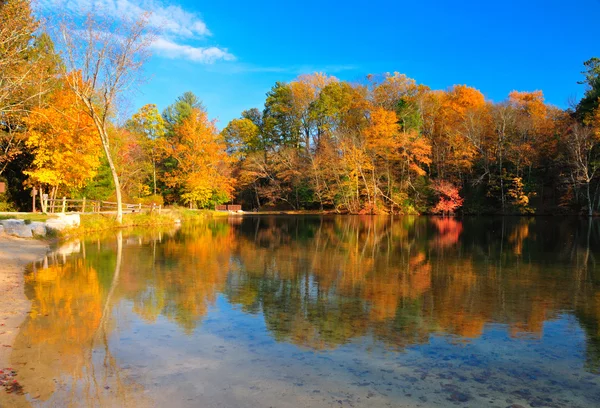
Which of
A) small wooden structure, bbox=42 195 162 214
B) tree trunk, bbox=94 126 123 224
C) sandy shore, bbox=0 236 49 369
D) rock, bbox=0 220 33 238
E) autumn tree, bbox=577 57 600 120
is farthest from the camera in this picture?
autumn tree, bbox=577 57 600 120

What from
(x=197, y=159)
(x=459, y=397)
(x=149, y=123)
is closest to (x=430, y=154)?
(x=197, y=159)

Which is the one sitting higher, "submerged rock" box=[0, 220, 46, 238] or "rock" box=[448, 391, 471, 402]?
"submerged rock" box=[0, 220, 46, 238]

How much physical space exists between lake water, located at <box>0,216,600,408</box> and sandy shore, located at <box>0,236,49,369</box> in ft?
0.54

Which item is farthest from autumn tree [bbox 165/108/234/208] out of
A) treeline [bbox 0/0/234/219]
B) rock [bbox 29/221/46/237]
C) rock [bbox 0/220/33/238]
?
rock [bbox 0/220/33/238]

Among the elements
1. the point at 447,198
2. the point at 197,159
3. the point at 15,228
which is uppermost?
the point at 197,159

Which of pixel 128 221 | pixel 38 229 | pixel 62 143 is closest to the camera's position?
pixel 38 229

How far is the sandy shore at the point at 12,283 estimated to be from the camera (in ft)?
19.3

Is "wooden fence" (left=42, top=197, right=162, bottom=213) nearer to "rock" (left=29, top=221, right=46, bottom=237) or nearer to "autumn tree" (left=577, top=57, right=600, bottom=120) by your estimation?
"rock" (left=29, top=221, right=46, bottom=237)

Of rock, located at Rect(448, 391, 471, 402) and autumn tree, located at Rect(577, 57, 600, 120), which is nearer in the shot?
rock, located at Rect(448, 391, 471, 402)

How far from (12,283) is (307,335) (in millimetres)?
6650

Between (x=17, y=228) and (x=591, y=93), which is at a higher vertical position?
(x=591, y=93)

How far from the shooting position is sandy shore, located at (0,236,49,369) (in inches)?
231

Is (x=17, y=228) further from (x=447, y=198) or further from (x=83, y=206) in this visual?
(x=447, y=198)

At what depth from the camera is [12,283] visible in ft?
29.7
